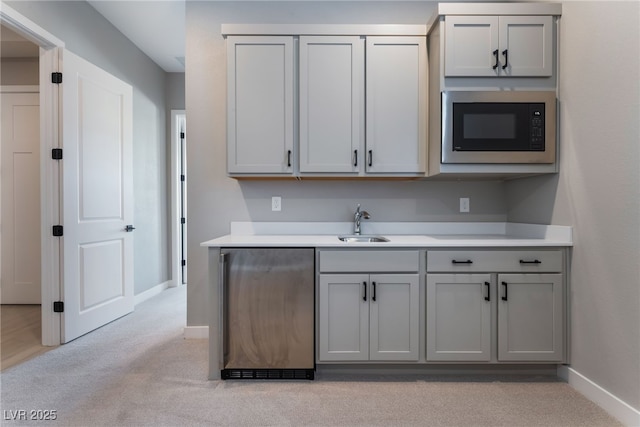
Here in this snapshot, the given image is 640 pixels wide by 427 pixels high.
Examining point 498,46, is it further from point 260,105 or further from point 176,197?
point 176,197

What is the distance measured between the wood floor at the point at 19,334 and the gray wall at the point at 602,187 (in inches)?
150

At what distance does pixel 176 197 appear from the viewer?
4.61 m

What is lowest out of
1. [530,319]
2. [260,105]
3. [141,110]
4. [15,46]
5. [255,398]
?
[255,398]

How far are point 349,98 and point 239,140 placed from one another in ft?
2.81

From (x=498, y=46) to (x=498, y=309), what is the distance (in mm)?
1740

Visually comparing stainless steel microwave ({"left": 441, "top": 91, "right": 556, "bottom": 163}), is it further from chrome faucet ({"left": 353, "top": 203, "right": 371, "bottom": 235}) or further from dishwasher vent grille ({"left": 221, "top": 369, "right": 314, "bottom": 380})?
dishwasher vent grille ({"left": 221, "top": 369, "right": 314, "bottom": 380})

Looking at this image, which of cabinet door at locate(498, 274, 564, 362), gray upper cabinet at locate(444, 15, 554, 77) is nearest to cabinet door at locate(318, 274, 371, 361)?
cabinet door at locate(498, 274, 564, 362)

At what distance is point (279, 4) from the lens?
286 centimetres

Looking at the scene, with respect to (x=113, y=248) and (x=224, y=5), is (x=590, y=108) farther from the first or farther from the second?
(x=113, y=248)

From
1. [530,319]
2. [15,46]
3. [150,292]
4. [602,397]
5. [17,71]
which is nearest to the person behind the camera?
[602,397]

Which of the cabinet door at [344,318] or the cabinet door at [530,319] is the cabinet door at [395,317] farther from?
the cabinet door at [530,319]

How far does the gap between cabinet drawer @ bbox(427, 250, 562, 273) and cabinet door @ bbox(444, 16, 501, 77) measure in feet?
3.95

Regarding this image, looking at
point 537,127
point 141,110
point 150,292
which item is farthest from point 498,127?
point 150,292

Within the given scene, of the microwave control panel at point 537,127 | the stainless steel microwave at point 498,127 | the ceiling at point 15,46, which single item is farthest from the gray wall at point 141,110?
the microwave control panel at point 537,127
